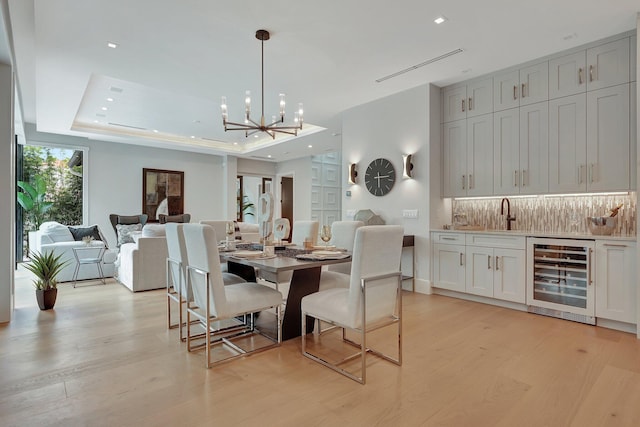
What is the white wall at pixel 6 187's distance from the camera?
3305 millimetres

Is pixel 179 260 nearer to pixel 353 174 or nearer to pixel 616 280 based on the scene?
pixel 353 174

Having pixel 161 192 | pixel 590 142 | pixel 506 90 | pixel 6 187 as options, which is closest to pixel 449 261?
pixel 590 142

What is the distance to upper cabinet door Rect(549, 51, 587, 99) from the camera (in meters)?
3.61

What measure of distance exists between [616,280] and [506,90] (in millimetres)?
2403

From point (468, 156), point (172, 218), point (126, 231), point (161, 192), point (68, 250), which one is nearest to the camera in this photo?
point (468, 156)

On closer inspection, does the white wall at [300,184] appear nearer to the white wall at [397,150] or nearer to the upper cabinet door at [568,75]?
the white wall at [397,150]

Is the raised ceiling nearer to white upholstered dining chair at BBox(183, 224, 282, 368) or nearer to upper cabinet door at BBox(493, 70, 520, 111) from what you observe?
upper cabinet door at BBox(493, 70, 520, 111)

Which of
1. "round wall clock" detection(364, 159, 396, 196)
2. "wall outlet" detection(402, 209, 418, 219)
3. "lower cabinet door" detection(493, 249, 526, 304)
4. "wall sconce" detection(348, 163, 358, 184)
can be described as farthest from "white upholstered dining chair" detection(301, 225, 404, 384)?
"wall sconce" detection(348, 163, 358, 184)

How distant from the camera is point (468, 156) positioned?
14.8ft

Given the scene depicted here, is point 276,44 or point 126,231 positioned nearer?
point 276,44

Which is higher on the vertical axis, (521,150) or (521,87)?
(521,87)

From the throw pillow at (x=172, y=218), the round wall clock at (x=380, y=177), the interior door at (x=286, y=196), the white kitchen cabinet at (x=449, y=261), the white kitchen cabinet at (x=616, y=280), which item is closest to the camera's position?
the white kitchen cabinet at (x=616, y=280)

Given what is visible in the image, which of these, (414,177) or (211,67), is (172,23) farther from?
(414,177)

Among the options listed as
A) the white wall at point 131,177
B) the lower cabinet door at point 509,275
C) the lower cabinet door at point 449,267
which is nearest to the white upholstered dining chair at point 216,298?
the lower cabinet door at point 449,267
